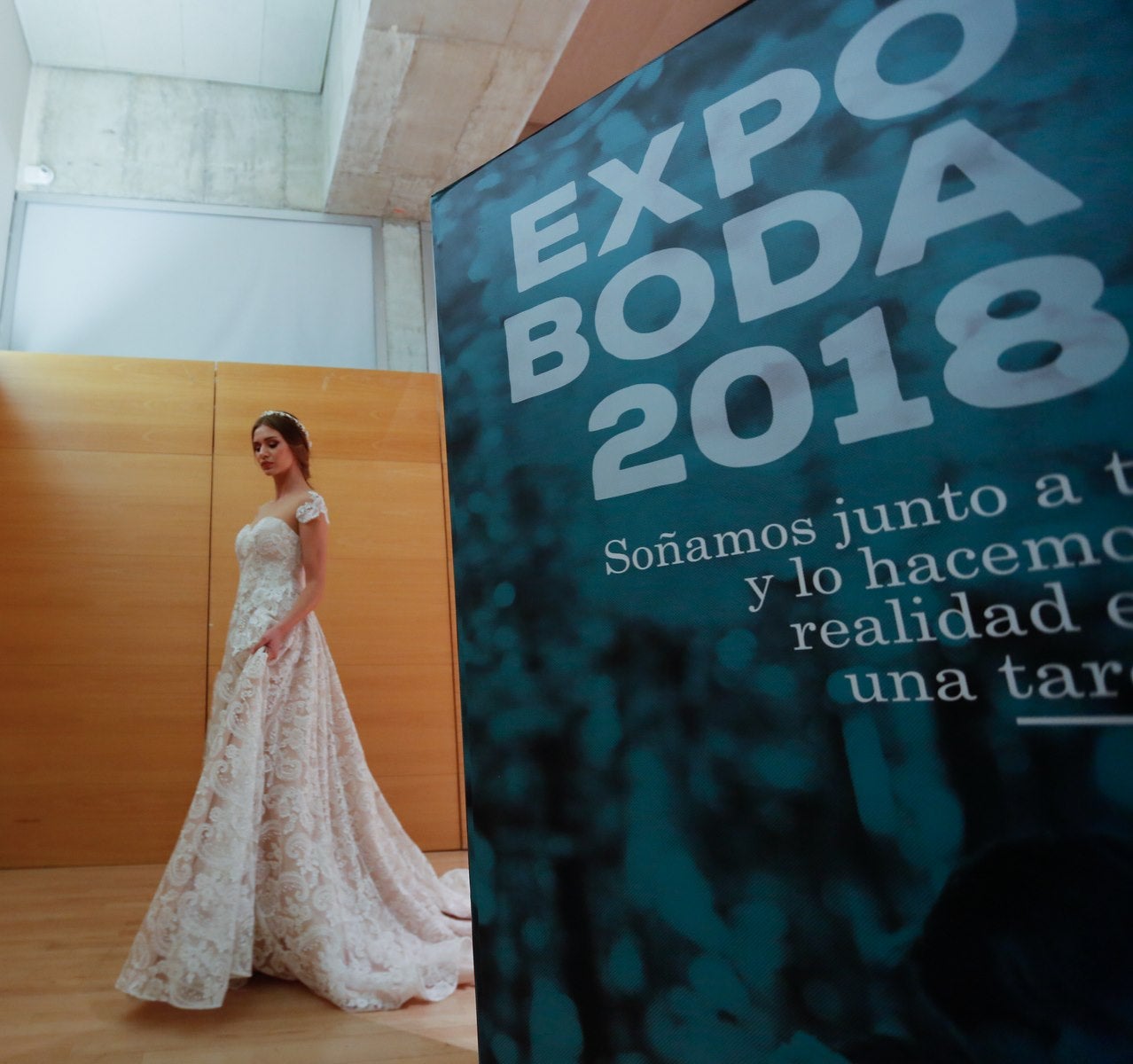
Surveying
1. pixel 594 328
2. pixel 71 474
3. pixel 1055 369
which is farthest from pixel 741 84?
pixel 71 474

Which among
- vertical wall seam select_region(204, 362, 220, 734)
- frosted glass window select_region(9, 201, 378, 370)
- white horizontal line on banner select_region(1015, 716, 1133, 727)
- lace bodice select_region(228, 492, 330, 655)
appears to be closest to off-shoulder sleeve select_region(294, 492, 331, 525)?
lace bodice select_region(228, 492, 330, 655)

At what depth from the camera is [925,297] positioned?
80cm

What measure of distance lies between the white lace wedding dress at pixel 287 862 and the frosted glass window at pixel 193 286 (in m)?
2.36

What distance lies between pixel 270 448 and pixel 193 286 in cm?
249

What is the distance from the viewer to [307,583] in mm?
2215

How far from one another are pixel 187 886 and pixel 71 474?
2453mm

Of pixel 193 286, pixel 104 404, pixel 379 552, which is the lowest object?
pixel 379 552

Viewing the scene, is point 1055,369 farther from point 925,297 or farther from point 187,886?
point 187,886

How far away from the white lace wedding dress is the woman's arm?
0.10 ft

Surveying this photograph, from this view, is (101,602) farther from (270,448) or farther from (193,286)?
(193,286)

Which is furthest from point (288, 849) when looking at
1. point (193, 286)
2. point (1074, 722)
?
point (193, 286)

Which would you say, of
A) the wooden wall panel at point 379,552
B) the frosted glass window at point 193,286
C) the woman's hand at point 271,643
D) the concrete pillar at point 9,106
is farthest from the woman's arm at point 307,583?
the concrete pillar at point 9,106

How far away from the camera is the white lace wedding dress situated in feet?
5.62

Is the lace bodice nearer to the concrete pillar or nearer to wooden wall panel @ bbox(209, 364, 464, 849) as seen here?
wooden wall panel @ bbox(209, 364, 464, 849)
